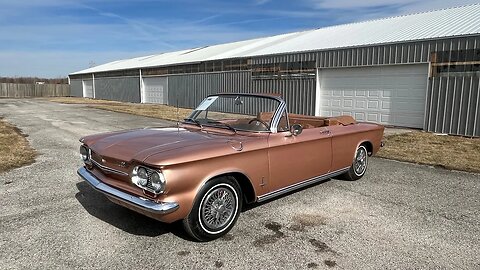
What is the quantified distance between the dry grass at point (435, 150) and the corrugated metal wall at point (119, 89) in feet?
84.7

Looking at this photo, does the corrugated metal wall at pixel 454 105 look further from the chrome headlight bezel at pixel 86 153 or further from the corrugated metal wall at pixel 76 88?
the corrugated metal wall at pixel 76 88

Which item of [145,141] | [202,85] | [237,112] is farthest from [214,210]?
[202,85]

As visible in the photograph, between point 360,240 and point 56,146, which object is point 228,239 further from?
point 56,146

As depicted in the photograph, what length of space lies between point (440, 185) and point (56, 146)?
8643 mm

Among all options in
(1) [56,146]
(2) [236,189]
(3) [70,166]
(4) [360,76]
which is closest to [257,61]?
(4) [360,76]

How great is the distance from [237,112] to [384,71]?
1072 cm

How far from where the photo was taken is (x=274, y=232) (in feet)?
13.1

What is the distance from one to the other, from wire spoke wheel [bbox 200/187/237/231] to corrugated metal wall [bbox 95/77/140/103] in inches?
1171

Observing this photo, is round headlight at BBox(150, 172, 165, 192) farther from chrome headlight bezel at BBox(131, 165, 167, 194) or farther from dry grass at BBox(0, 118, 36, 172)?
dry grass at BBox(0, 118, 36, 172)

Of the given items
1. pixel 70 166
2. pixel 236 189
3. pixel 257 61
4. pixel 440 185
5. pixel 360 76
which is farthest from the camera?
pixel 257 61

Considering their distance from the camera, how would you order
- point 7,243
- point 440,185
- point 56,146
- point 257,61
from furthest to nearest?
point 257,61 < point 56,146 < point 440,185 < point 7,243

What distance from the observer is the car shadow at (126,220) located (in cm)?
395

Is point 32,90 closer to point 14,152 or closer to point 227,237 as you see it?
point 14,152

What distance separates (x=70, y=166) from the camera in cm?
693
